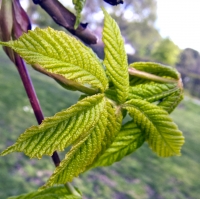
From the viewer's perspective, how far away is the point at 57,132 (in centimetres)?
39

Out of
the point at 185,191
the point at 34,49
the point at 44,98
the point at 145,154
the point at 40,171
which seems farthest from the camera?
the point at 44,98

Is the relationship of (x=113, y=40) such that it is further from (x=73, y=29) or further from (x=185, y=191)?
(x=185, y=191)

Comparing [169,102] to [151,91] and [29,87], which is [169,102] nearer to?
[151,91]

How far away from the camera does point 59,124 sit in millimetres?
393

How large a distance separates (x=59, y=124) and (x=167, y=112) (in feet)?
0.59

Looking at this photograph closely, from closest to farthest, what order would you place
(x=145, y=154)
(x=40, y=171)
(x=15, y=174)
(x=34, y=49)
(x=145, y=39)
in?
1. (x=34, y=49)
2. (x=15, y=174)
3. (x=40, y=171)
4. (x=145, y=154)
5. (x=145, y=39)

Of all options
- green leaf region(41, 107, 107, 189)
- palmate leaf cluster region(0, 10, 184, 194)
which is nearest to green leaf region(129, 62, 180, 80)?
palmate leaf cluster region(0, 10, 184, 194)

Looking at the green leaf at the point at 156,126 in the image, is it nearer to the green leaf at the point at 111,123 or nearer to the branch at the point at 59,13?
the green leaf at the point at 111,123

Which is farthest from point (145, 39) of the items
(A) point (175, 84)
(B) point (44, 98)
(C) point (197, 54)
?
(A) point (175, 84)

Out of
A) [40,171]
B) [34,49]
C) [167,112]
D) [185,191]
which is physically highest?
[34,49]

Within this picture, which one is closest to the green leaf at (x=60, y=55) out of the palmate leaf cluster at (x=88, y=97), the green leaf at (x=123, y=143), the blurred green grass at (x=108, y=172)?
the palmate leaf cluster at (x=88, y=97)

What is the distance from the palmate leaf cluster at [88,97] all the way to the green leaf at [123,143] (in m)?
0.02

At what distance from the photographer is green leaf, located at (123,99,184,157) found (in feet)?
1.48

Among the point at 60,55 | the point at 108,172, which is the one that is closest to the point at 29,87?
the point at 60,55
